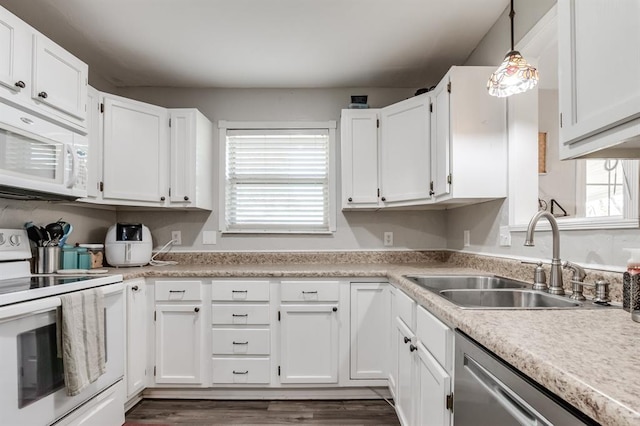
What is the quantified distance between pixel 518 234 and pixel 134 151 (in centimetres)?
255

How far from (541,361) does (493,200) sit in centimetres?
162

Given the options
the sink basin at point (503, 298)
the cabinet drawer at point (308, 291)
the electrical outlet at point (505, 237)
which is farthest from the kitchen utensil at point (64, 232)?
the electrical outlet at point (505, 237)

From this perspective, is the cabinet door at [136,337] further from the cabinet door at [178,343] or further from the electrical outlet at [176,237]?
the electrical outlet at [176,237]

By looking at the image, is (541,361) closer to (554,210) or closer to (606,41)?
(606,41)

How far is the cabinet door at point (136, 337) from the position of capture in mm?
2096

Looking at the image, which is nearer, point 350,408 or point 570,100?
point 570,100

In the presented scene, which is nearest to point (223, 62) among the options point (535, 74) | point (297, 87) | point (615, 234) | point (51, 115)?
point (297, 87)

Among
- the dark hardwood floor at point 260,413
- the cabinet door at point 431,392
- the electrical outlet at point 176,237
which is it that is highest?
the electrical outlet at point 176,237

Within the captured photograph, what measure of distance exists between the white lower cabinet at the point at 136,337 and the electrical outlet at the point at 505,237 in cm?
225

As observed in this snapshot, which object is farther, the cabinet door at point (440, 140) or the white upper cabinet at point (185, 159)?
the white upper cabinet at point (185, 159)

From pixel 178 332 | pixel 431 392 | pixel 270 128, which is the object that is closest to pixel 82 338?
pixel 178 332

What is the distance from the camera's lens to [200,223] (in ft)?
9.53

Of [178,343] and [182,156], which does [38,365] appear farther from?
[182,156]

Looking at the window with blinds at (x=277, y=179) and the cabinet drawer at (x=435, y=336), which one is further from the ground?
the window with blinds at (x=277, y=179)
